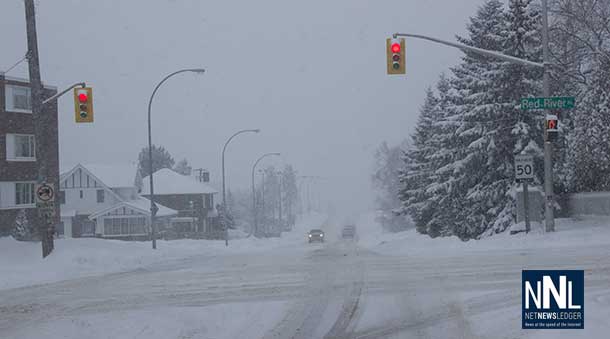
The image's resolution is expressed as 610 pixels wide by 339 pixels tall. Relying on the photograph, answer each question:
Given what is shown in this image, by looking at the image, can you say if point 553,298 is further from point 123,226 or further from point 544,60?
point 123,226

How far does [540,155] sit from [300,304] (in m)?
23.0

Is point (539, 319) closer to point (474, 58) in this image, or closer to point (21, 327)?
point (21, 327)

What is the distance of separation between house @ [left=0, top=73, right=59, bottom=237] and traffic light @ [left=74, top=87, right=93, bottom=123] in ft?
68.0

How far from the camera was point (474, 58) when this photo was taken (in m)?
36.6


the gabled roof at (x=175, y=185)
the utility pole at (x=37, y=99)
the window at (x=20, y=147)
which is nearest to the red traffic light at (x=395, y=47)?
the utility pole at (x=37, y=99)

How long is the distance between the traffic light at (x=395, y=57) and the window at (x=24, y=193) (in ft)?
104

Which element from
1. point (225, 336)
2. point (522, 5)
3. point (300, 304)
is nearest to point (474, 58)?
point (522, 5)

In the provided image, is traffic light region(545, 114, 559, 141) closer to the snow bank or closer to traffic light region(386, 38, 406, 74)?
traffic light region(386, 38, 406, 74)

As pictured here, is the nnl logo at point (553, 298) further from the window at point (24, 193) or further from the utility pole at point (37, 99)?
the window at point (24, 193)

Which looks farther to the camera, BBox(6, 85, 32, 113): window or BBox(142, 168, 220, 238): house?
BBox(142, 168, 220, 238): house

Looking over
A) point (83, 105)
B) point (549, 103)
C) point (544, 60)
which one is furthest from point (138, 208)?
point (549, 103)

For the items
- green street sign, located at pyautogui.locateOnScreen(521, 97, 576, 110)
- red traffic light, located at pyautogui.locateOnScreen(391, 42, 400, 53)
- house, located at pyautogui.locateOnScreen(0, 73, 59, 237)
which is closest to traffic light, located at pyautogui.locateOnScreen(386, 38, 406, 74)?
red traffic light, located at pyautogui.locateOnScreen(391, 42, 400, 53)

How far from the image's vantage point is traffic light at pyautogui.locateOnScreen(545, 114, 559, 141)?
925 inches

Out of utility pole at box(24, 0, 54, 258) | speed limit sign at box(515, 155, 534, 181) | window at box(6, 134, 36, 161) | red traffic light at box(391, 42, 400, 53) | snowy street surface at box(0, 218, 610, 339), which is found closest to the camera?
snowy street surface at box(0, 218, 610, 339)
